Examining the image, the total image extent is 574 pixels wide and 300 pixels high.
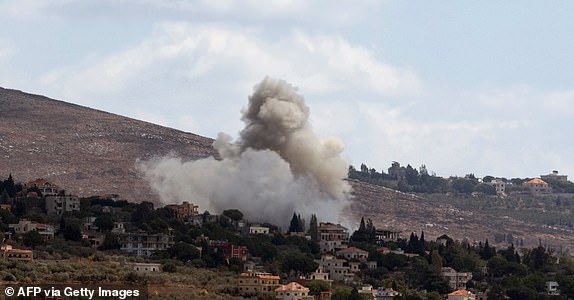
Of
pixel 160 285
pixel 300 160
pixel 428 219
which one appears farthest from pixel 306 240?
pixel 428 219

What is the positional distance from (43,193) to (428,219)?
207 feet

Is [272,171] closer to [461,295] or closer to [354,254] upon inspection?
[354,254]

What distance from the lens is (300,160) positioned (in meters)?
157

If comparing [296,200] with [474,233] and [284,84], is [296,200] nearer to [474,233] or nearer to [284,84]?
[284,84]

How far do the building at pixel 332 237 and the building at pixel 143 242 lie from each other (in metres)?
14.0

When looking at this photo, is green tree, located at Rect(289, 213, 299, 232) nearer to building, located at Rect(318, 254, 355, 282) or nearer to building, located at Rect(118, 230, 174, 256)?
building, located at Rect(318, 254, 355, 282)

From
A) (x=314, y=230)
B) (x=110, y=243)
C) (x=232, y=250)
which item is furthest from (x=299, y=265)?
(x=314, y=230)

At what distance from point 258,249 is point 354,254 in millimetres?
8067

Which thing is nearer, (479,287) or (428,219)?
(479,287)

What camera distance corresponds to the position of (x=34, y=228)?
12369cm

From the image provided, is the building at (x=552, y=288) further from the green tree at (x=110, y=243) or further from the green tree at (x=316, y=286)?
the green tree at (x=110, y=243)

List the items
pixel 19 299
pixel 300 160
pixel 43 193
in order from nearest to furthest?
1. pixel 19 299
2. pixel 43 193
3. pixel 300 160

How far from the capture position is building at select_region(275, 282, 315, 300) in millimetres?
108062

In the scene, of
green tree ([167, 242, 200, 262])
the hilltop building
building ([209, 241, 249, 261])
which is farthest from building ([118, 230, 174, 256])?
the hilltop building
